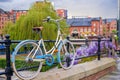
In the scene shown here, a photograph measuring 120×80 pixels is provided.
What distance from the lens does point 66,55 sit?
22.0 ft

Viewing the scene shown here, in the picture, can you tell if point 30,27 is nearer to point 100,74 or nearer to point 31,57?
point 100,74

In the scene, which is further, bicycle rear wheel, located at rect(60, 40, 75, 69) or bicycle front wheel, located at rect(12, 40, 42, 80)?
bicycle rear wheel, located at rect(60, 40, 75, 69)

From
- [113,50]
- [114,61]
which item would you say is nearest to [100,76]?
A: [114,61]

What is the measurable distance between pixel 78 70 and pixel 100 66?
1367 millimetres

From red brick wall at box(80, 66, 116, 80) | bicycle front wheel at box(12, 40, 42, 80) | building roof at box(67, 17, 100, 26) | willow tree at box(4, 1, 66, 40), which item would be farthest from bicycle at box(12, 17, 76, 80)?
building roof at box(67, 17, 100, 26)

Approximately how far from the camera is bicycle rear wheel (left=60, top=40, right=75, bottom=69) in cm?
649

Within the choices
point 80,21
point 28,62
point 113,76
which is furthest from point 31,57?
point 80,21

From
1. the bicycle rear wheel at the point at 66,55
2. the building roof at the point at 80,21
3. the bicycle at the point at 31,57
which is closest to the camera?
the bicycle at the point at 31,57

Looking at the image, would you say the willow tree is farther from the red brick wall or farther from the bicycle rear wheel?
the bicycle rear wheel

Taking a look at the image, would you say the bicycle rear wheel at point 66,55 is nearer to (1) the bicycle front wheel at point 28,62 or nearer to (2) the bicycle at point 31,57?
(2) the bicycle at point 31,57

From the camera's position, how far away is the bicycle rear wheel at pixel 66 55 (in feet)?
21.3

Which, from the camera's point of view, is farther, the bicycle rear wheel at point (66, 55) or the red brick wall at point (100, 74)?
the red brick wall at point (100, 74)

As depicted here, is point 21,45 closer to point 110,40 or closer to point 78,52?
point 78,52

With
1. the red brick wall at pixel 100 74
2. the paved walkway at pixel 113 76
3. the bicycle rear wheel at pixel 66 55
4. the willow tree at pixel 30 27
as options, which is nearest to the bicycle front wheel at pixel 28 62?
the bicycle rear wheel at pixel 66 55
